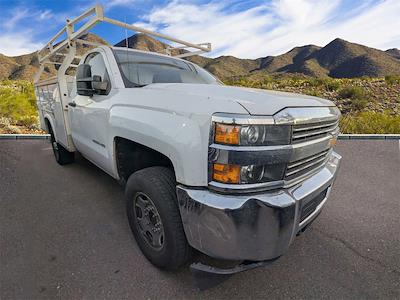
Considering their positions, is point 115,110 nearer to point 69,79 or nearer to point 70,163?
point 69,79

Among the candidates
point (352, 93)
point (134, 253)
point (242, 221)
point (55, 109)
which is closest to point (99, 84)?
point (134, 253)

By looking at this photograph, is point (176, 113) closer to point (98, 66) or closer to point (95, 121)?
point (95, 121)

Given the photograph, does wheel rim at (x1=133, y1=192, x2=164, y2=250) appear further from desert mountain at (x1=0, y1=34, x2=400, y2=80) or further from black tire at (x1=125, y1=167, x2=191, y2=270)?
desert mountain at (x1=0, y1=34, x2=400, y2=80)

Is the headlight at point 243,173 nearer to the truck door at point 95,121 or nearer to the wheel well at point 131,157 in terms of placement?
the wheel well at point 131,157

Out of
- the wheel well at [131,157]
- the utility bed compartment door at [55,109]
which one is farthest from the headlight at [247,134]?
the utility bed compartment door at [55,109]

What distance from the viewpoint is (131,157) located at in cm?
248

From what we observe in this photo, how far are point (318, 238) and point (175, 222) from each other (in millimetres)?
1616

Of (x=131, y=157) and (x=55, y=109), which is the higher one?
(x=55, y=109)

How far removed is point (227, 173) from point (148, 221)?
3.27 feet

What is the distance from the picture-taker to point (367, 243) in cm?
246

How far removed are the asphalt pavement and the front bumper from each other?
561mm

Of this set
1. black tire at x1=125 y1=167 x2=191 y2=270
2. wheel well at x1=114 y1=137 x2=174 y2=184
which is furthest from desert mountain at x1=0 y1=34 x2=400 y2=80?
black tire at x1=125 y1=167 x2=191 y2=270

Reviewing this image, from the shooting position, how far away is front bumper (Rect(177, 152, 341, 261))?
4.79ft

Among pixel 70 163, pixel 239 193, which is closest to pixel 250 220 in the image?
pixel 239 193
